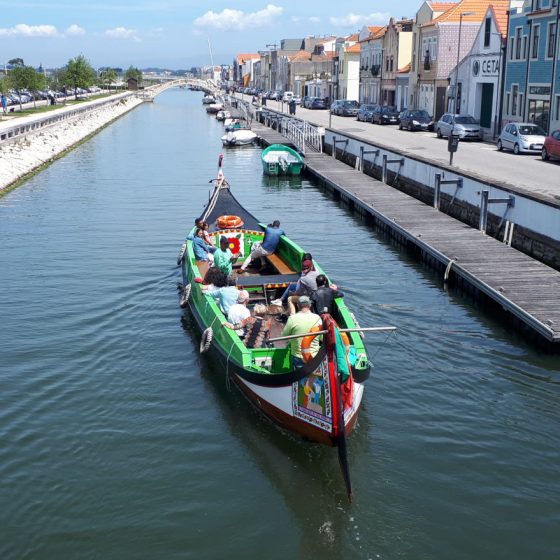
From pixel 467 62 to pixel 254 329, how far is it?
155 feet

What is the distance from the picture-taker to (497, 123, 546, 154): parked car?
127 ft

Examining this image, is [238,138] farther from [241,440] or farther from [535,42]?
[241,440]

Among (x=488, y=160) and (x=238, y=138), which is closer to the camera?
(x=488, y=160)

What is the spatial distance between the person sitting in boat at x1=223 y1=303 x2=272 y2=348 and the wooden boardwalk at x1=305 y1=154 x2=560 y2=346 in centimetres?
531

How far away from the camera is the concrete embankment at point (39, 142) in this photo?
4053cm

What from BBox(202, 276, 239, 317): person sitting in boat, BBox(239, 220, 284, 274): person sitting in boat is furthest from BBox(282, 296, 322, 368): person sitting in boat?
BBox(239, 220, 284, 274): person sitting in boat

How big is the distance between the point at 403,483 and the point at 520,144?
31.6 metres

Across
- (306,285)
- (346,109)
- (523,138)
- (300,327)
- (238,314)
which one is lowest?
(238,314)

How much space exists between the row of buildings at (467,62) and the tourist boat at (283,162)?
14026 mm

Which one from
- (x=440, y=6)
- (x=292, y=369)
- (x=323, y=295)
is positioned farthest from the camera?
(x=440, y=6)

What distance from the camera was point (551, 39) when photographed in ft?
139

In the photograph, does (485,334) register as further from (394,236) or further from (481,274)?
(394,236)

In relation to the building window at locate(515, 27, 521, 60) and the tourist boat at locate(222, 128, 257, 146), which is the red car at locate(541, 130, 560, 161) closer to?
the building window at locate(515, 27, 521, 60)

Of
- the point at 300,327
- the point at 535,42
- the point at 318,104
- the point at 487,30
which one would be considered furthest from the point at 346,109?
the point at 300,327
